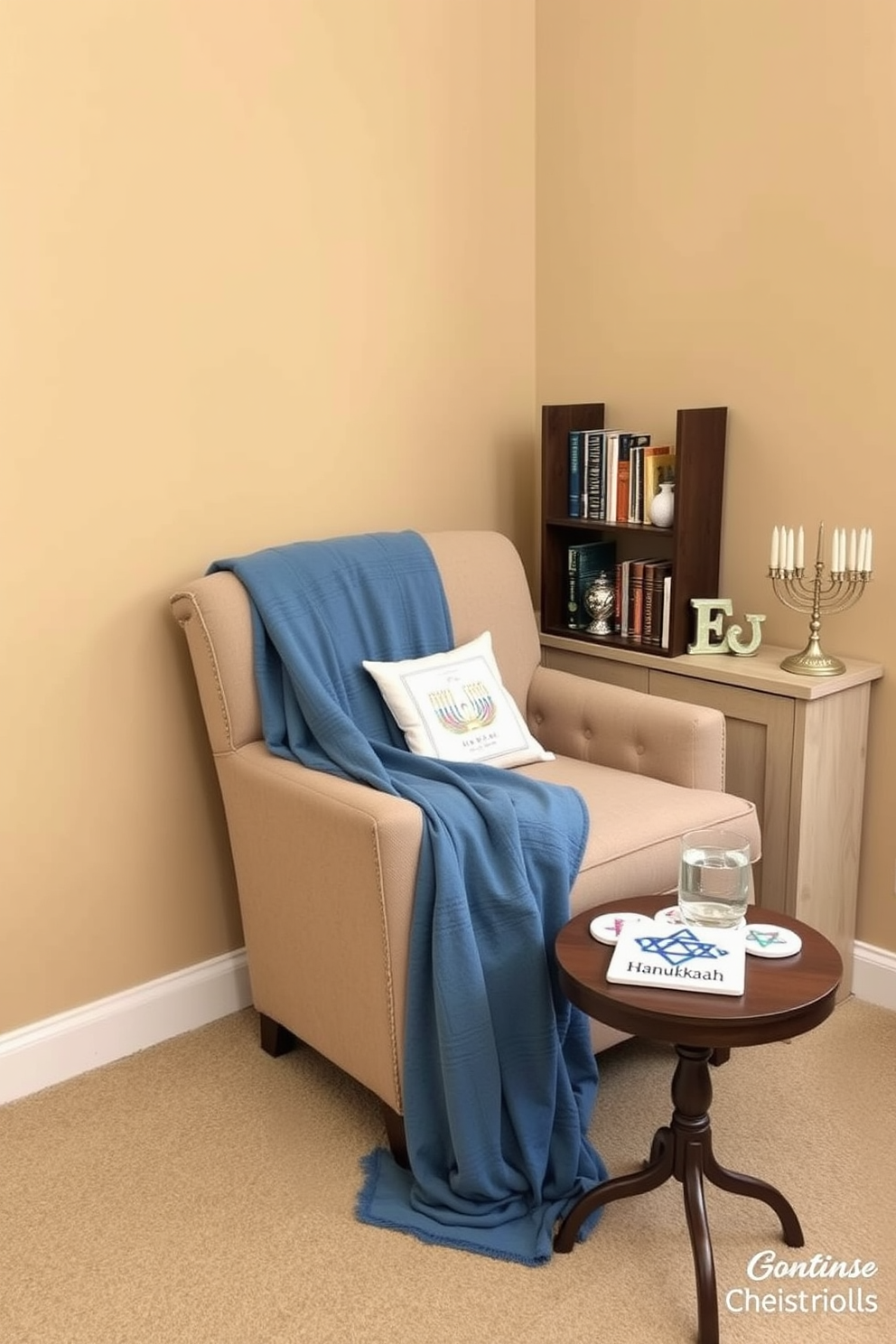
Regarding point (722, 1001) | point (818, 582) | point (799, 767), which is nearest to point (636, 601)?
point (818, 582)

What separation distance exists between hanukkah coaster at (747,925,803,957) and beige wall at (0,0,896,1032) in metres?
0.85

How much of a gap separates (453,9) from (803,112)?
0.88 meters

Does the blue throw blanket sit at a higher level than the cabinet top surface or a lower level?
lower

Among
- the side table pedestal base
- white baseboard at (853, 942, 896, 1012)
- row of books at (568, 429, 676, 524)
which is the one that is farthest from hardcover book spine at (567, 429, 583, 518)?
the side table pedestal base

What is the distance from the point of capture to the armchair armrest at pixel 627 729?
7.79 feet

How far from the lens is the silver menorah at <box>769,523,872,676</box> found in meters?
2.42

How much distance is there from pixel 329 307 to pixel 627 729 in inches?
44.8

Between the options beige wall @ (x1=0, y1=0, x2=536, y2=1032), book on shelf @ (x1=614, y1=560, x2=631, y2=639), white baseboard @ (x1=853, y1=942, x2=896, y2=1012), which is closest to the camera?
beige wall @ (x1=0, y1=0, x2=536, y2=1032)

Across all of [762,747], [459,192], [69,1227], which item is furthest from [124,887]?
[459,192]

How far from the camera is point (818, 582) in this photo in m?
2.51

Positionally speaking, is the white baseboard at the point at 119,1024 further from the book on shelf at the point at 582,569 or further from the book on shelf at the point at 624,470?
the book on shelf at the point at 624,470

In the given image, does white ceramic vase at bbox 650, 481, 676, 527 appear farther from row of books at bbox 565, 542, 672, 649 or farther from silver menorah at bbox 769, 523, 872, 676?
silver menorah at bbox 769, 523, 872, 676

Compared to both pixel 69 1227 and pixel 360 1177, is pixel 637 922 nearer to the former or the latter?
pixel 360 1177

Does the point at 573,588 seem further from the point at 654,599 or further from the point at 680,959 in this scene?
the point at 680,959
